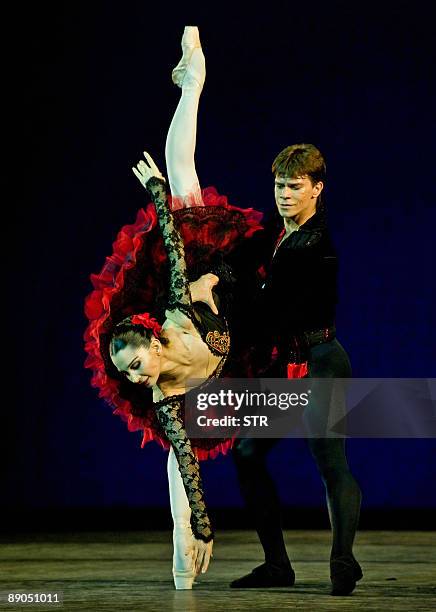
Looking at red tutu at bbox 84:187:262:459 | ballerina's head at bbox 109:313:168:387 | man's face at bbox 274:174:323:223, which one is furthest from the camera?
red tutu at bbox 84:187:262:459

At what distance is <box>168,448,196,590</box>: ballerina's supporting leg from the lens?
3.52 meters

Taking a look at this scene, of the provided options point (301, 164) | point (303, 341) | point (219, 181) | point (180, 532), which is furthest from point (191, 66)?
point (219, 181)

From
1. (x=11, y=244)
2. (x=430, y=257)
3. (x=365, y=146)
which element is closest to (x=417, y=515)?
(x=430, y=257)

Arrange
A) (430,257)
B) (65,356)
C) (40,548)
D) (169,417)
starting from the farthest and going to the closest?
(65,356), (430,257), (40,548), (169,417)

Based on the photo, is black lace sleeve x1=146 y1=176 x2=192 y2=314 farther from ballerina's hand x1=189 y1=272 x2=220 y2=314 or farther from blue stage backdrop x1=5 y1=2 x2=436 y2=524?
blue stage backdrop x1=5 y1=2 x2=436 y2=524

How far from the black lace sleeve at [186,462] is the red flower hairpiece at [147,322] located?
0.19 meters

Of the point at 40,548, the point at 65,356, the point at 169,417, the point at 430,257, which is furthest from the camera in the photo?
the point at 65,356

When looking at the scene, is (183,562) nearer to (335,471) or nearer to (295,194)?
(335,471)

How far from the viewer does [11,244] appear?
564 centimetres

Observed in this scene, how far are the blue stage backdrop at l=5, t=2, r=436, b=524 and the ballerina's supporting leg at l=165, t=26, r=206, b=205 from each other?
150 centimetres

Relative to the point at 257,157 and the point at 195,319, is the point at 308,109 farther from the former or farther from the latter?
the point at 195,319

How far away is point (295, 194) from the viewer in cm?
350

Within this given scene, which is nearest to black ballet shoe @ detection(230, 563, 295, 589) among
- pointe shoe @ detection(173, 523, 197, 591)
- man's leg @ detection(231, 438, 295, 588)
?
man's leg @ detection(231, 438, 295, 588)

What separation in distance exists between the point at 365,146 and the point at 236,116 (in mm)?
579
